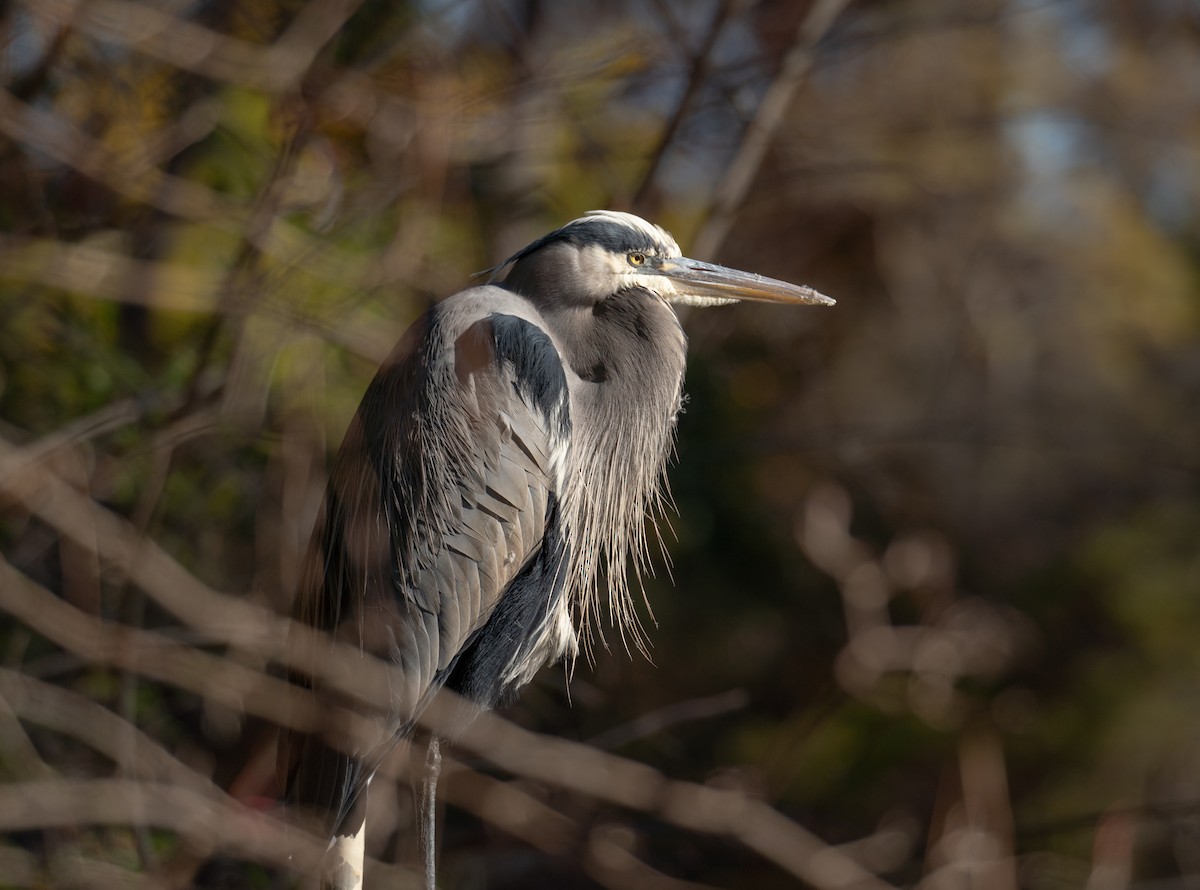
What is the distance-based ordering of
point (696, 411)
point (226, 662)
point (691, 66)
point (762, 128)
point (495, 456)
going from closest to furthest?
point (495, 456) < point (226, 662) < point (691, 66) < point (762, 128) < point (696, 411)

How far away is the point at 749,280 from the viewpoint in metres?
2.14

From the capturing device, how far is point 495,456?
2072 millimetres

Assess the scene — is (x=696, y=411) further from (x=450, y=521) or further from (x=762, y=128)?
(x=450, y=521)

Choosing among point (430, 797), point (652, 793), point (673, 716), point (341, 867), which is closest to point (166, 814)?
point (341, 867)

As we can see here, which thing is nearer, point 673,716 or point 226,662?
point 226,662

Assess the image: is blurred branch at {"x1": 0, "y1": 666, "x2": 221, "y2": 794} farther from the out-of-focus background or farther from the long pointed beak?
the long pointed beak

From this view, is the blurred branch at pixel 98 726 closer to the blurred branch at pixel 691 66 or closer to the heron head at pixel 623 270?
the heron head at pixel 623 270

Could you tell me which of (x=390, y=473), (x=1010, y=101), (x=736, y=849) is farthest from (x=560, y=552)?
(x=1010, y=101)

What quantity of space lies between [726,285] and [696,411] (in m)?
1.85

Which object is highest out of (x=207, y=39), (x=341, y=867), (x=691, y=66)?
(x=691, y=66)

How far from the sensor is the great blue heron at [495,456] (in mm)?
2066

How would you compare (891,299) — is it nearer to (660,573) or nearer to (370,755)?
(660,573)

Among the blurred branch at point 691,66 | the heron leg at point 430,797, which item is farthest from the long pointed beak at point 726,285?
the blurred branch at point 691,66

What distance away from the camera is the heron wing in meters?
2.05
